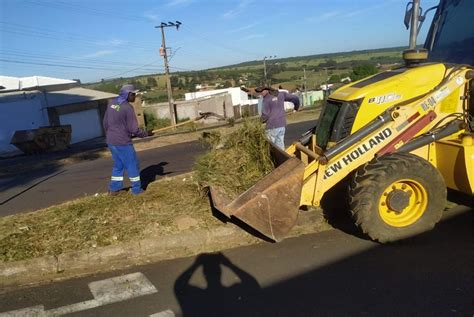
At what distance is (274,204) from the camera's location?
5.04m

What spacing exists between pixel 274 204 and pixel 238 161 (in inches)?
74.9

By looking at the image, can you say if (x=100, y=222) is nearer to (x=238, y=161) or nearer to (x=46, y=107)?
(x=238, y=161)

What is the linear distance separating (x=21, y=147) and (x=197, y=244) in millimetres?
25090

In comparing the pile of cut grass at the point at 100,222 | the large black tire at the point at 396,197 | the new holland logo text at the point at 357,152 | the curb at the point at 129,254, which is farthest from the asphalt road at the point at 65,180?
the large black tire at the point at 396,197

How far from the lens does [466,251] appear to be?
15.4 feet

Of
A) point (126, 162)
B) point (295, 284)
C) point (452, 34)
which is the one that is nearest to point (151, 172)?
point (126, 162)

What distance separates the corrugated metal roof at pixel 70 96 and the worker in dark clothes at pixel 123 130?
37.0m

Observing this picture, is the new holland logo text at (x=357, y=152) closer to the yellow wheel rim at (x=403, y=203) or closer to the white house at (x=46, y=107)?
the yellow wheel rim at (x=403, y=203)

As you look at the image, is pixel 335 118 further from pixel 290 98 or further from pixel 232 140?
pixel 290 98

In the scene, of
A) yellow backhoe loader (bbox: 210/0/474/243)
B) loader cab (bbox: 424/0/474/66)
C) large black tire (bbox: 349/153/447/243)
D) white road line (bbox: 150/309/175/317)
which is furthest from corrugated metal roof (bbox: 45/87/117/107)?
white road line (bbox: 150/309/175/317)

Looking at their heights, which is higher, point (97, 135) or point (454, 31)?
point (454, 31)

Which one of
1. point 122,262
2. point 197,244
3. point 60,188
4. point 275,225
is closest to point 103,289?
point 122,262

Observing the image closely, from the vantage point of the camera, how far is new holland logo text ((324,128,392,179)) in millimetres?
5223

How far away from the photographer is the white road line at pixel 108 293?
4.25 m
